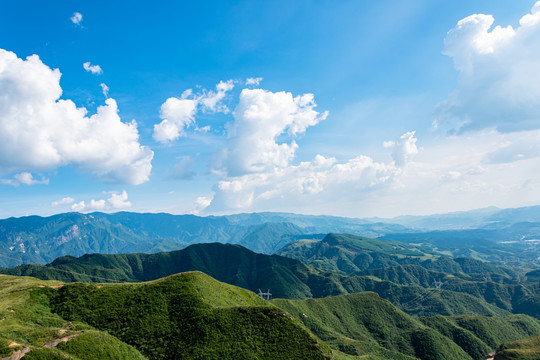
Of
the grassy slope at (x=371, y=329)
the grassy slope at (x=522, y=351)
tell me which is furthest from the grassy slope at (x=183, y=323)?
the grassy slope at (x=522, y=351)

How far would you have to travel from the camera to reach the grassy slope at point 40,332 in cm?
4731

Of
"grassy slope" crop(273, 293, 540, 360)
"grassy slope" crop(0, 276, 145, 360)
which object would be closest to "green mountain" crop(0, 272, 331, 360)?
"grassy slope" crop(0, 276, 145, 360)

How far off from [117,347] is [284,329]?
41.1 m

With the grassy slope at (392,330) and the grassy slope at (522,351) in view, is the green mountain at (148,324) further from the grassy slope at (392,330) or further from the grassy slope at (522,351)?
the grassy slope at (522,351)

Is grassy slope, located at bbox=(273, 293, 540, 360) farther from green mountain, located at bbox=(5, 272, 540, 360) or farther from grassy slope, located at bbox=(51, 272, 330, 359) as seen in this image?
grassy slope, located at bbox=(51, 272, 330, 359)

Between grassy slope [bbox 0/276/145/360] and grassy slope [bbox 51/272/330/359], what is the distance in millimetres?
4753

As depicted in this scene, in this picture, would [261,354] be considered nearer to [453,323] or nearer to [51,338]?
[51,338]

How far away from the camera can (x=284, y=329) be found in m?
75.4

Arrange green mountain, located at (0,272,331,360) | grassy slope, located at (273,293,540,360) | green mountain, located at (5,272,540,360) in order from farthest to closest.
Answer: grassy slope, located at (273,293,540,360) < green mountain, located at (0,272,331,360) < green mountain, located at (5,272,540,360)

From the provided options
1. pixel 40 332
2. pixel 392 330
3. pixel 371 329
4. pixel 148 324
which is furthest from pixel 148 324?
pixel 392 330

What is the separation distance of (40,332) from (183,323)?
102 ft

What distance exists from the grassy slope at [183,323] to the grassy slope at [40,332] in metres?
4.75

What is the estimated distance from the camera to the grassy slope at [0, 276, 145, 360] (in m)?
47.3

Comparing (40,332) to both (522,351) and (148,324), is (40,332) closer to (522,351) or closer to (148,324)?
(148,324)
